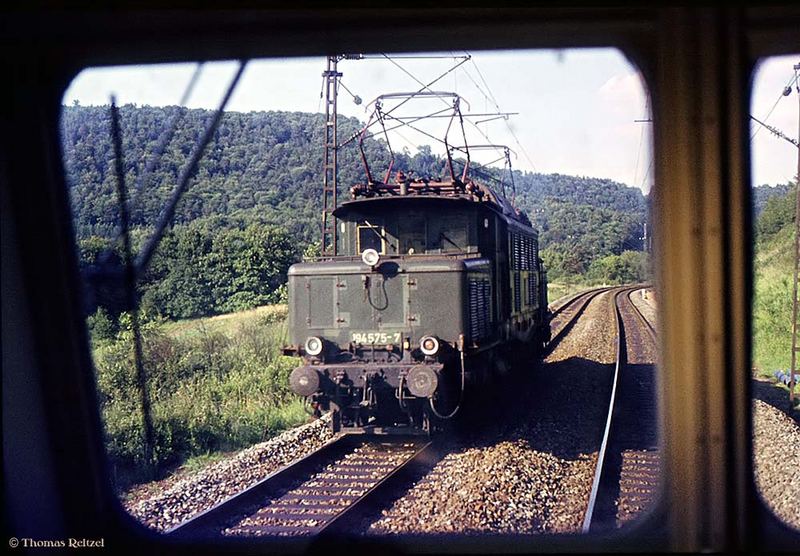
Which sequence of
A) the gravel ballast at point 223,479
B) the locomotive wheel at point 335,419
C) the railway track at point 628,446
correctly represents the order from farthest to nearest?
the locomotive wheel at point 335,419 → the gravel ballast at point 223,479 → the railway track at point 628,446

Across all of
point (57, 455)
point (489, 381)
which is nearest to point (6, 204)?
point (57, 455)

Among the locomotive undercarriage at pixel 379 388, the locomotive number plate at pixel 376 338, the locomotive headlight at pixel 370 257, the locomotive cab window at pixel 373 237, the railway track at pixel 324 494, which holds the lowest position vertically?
the railway track at pixel 324 494

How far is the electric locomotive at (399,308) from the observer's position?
8320 mm

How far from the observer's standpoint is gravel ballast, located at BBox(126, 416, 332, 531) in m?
5.97

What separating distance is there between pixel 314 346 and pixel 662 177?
5680mm

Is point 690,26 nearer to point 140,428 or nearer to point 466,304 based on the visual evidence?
point 466,304

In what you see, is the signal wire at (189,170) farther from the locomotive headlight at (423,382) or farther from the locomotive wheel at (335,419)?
the locomotive wheel at (335,419)

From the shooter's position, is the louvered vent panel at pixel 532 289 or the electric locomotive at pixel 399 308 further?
the louvered vent panel at pixel 532 289

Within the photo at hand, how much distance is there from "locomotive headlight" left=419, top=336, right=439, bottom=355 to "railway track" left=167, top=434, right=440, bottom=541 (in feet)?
3.53

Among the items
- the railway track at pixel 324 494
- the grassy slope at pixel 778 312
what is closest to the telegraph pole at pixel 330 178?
the railway track at pixel 324 494

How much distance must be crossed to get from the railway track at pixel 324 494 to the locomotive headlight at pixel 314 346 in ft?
3.39

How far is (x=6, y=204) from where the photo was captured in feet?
12.6

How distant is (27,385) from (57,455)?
0.43 metres

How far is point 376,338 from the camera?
852 cm
